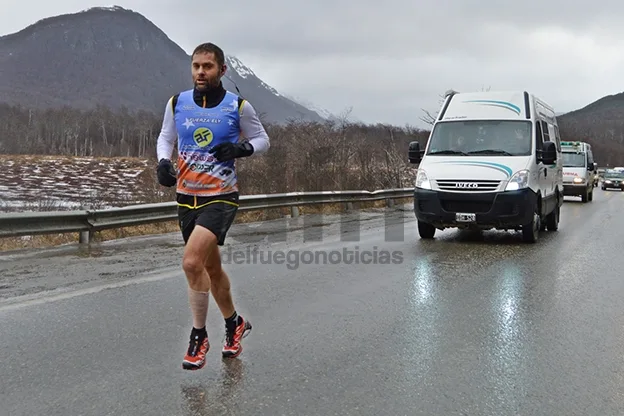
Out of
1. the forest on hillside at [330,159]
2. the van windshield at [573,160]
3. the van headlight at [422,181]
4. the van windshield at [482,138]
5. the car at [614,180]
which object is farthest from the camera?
the car at [614,180]

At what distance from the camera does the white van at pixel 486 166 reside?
32.9ft

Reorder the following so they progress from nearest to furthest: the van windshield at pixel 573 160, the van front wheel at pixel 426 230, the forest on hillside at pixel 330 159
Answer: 1. the van front wheel at pixel 426 230
2. the forest on hillside at pixel 330 159
3. the van windshield at pixel 573 160

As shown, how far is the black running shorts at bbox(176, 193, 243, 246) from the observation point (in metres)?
4.00

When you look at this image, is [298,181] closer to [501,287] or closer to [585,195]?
[585,195]

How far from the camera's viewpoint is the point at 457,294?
21.4ft

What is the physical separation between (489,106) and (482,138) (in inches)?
36.4

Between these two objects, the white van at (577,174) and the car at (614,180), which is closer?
the white van at (577,174)

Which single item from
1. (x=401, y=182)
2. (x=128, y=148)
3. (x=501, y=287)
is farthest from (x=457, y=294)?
(x=128, y=148)

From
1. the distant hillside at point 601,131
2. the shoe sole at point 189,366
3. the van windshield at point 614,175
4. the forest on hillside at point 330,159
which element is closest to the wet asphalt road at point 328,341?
the shoe sole at point 189,366

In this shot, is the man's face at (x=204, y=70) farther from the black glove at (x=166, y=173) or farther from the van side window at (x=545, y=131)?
the van side window at (x=545, y=131)

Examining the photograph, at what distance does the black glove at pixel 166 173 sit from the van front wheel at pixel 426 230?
7.76 meters

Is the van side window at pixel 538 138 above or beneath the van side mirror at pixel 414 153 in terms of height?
above

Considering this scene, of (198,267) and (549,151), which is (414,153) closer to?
(549,151)

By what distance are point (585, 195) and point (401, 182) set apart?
8.43m
